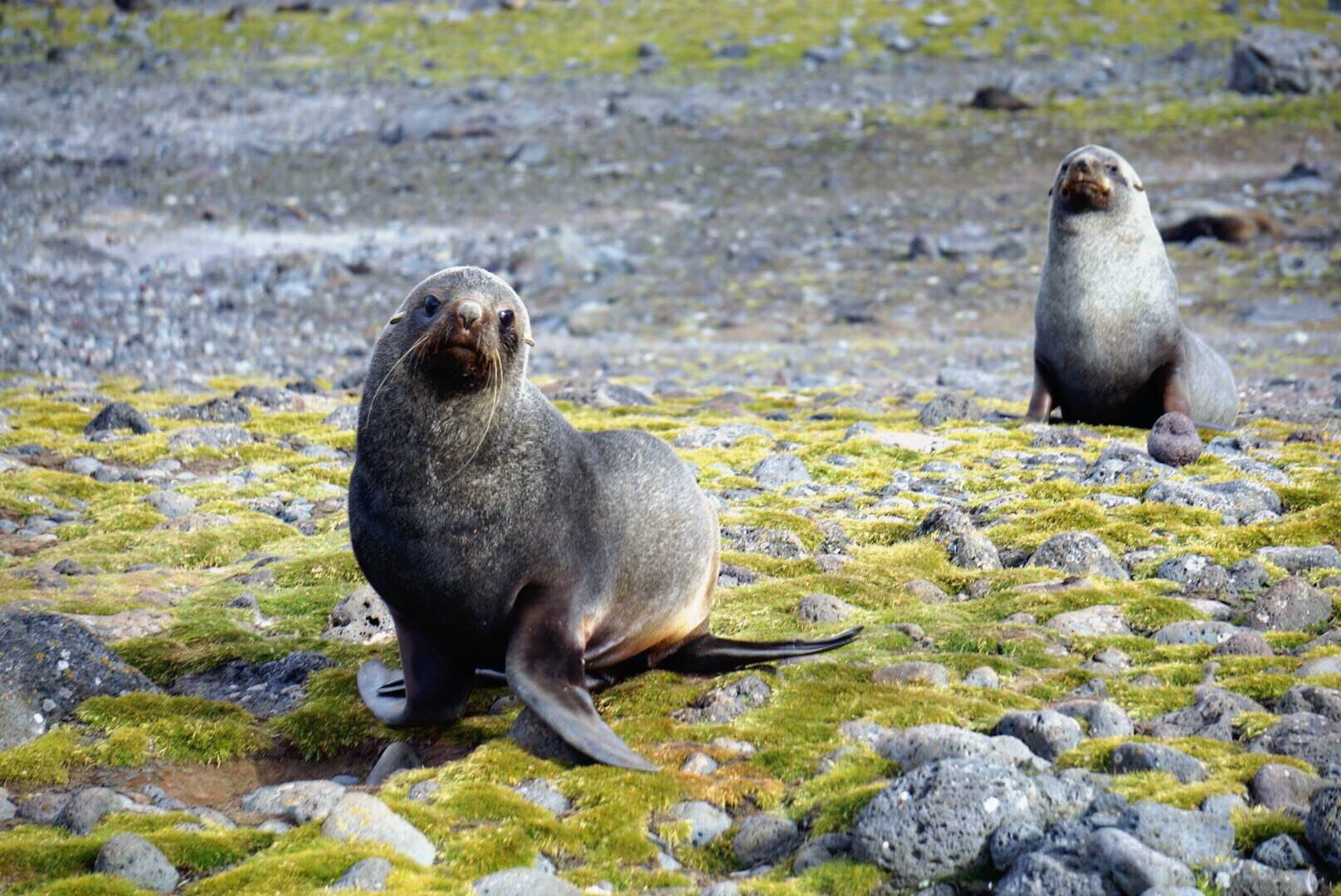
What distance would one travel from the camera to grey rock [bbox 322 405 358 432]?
534 inches

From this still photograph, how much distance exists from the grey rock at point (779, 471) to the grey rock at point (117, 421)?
17.5ft

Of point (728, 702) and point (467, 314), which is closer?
point (467, 314)

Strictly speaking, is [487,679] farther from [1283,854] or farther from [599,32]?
[599,32]

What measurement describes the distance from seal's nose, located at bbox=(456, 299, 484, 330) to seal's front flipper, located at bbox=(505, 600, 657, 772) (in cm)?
126

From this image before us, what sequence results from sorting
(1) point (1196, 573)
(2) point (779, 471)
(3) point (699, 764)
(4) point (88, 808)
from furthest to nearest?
(2) point (779, 471)
(1) point (1196, 573)
(3) point (699, 764)
(4) point (88, 808)

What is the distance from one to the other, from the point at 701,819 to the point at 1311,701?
2.57 meters

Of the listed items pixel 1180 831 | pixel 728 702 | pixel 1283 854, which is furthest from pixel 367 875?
pixel 1283 854

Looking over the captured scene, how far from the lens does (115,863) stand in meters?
4.96

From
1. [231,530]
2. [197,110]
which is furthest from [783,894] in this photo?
[197,110]

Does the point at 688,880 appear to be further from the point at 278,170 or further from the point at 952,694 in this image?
the point at 278,170

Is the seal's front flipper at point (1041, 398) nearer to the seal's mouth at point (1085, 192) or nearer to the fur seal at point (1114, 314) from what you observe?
the fur seal at point (1114, 314)

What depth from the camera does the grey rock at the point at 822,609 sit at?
8.12m

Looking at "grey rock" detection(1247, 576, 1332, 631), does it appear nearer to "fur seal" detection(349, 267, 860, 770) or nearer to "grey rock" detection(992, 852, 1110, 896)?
"fur seal" detection(349, 267, 860, 770)

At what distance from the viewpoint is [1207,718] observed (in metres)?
6.20
